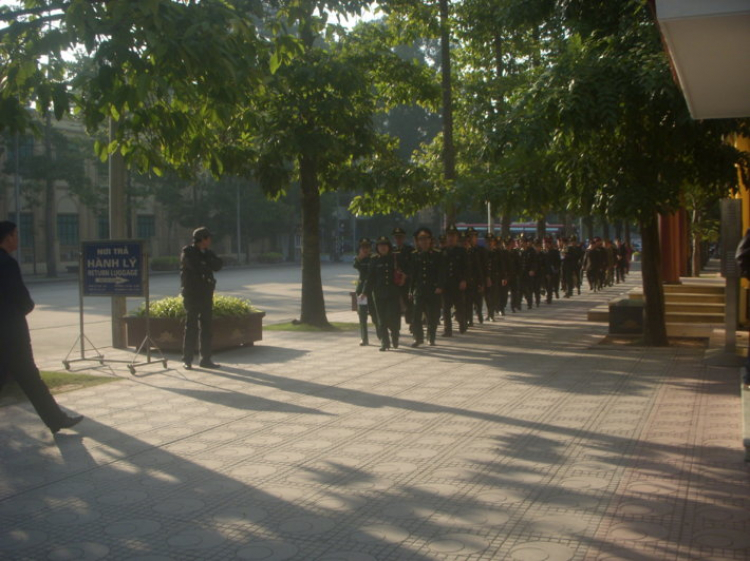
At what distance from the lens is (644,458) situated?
6.87 m

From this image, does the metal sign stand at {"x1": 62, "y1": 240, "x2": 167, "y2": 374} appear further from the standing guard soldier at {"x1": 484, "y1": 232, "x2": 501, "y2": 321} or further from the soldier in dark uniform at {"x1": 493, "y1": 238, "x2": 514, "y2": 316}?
the soldier in dark uniform at {"x1": 493, "y1": 238, "x2": 514, "y2": 316}

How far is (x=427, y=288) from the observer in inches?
575

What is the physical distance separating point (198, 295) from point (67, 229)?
47700mm

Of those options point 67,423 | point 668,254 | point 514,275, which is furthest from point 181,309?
point 668,254

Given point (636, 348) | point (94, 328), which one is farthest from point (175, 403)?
point (94, 328)

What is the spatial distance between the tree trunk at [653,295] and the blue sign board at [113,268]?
718 centimetres

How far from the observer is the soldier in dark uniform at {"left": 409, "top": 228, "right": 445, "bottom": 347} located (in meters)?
14.5

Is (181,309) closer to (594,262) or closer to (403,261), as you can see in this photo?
(403,261)

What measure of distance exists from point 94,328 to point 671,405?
1329 centimetres

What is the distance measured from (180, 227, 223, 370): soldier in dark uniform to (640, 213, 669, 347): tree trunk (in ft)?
20.7

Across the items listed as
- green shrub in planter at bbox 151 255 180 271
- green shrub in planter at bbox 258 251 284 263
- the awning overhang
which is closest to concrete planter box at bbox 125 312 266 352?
the awning overhang

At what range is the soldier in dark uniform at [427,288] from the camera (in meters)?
14.5

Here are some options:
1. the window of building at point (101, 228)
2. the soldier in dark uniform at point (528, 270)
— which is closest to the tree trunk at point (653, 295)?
the soldier in dark uniform at point (528, 270)

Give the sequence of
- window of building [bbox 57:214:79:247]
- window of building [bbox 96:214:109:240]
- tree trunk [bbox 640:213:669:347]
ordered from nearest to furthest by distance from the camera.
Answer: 1. tree trunk [bbox 640:213:669:347]
2. window of building [bbox 57:214:79:247]
3. window of building [bbox 96:214:109:240]
